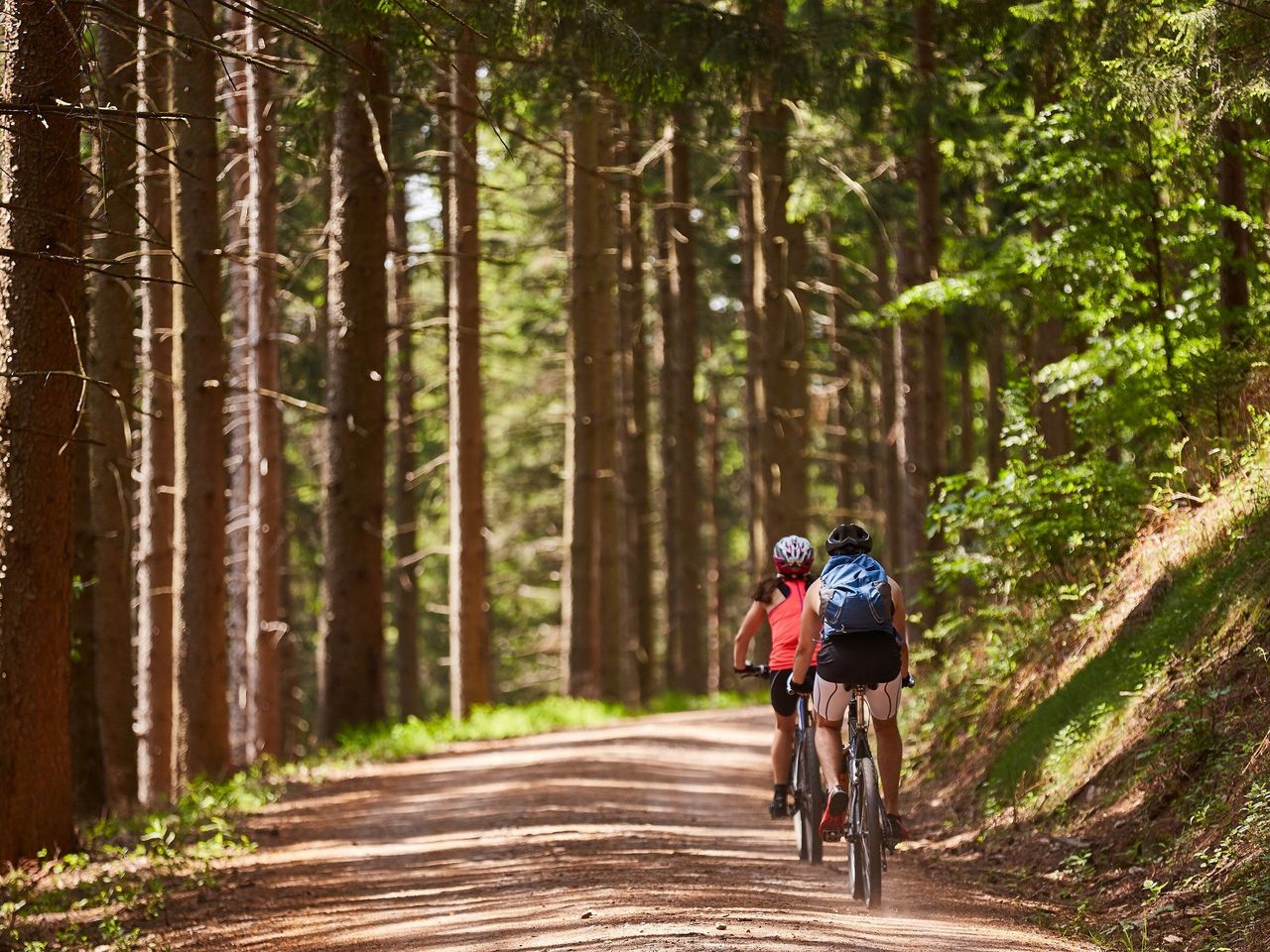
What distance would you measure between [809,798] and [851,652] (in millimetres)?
1747

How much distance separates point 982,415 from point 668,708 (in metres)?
18.5

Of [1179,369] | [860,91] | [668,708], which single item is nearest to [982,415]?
[668,708]

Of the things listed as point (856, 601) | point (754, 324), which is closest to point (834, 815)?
point (856, 601)

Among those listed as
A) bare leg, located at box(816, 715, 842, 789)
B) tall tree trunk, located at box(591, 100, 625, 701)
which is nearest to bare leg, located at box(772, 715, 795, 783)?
bare leg, located at box(816, 715, 842, 789)

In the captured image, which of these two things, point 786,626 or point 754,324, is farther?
point 754,324

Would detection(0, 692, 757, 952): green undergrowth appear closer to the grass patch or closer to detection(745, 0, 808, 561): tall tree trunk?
the grass patch

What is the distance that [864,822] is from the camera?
7.92m

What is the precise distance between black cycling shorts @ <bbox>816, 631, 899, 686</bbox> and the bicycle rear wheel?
1.11m

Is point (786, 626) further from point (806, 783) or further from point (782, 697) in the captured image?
point (806, 783)

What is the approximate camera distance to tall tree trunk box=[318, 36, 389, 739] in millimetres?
16125

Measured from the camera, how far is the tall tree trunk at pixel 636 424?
27.8 meters

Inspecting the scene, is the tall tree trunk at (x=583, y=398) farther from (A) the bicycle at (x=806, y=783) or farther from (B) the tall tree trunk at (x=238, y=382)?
(A) the bicycle at (x=806, y=783)

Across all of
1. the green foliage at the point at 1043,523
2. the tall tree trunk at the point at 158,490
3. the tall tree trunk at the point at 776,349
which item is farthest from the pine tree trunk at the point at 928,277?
the tall tree trunk at the point at 158,490

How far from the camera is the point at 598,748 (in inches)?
657
